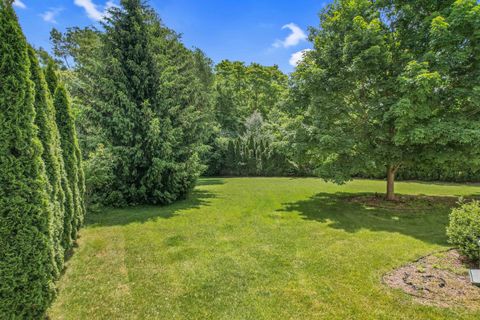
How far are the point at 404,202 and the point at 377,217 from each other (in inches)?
105

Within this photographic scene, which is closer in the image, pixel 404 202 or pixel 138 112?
pixel 138 112

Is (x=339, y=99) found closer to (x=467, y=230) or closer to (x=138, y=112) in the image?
(x=467, y=230)

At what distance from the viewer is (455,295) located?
333 centimetres

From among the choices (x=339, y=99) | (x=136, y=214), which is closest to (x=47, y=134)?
(x=136, y=214)

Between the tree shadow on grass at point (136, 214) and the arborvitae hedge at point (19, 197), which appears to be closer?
the arborvitae hedge at point (19, 197)

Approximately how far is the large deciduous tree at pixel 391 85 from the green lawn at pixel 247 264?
212 cm

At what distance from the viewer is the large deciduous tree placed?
6746 millimetres

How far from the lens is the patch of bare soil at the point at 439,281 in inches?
127

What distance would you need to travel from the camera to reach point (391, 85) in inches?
298

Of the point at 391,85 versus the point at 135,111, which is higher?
the point at 391,85

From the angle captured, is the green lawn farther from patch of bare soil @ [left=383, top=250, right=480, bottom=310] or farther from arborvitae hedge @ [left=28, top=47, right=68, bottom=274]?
arborvitae hedge @ [left=28, top=47, right=68, bottom=274]

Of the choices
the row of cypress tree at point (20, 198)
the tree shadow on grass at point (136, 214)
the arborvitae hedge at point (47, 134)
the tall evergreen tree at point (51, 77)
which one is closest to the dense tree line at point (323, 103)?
the tall evergreen tree at point (51, 77)

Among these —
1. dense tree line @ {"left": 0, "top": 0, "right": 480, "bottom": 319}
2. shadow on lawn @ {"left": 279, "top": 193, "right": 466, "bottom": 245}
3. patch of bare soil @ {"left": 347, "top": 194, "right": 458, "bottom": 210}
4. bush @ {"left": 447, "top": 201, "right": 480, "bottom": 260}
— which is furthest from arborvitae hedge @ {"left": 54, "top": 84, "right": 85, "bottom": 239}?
patch of bare soil @ {"left": 347, "top": 194, "right": 458, "bottom": 210}

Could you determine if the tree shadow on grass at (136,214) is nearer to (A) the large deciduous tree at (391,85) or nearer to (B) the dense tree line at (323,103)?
(B) the dense tree line at (323,103)
